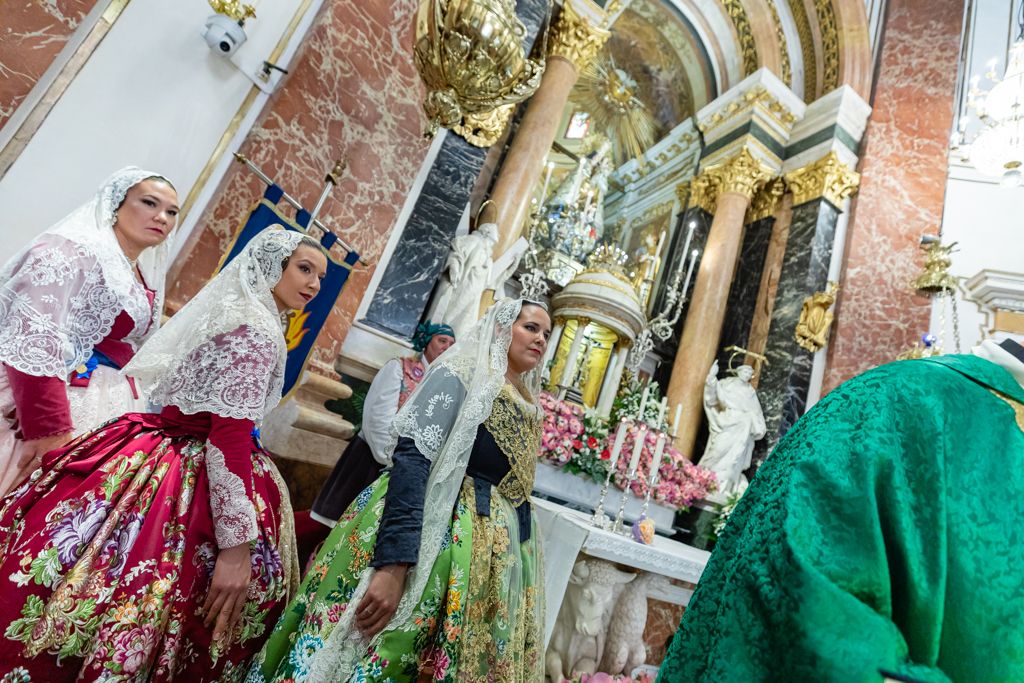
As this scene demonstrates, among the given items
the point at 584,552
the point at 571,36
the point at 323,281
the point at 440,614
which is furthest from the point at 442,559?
the point at 571,36

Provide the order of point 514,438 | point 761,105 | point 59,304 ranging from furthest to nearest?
point 761,105 < point 514,438 < point 59,304

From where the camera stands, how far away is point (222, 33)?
304cm

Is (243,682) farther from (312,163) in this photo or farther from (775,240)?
(775,240)

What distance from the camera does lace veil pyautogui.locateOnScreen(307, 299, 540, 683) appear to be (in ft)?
4.68

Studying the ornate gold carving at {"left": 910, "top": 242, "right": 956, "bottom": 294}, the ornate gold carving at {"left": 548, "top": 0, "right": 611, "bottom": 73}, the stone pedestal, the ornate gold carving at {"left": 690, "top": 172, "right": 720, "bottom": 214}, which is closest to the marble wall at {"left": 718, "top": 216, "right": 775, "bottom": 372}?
the ornate gold carving at {"left": 690, "top": 172, "right": 720, "bottom": 214}

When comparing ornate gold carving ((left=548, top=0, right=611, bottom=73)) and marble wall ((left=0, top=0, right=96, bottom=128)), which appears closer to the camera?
marble wall ((left=0, top=0, right=96, bottom=128))

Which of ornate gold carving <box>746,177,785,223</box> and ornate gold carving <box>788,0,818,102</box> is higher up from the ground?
ornate gold carving <box>788,0,818,102</box>

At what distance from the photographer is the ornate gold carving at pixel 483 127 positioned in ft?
15.9

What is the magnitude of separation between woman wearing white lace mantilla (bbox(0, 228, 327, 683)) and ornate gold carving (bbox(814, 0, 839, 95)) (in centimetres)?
884

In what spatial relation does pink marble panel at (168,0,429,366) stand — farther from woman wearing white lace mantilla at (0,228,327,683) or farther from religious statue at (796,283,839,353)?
religious statue at (796,283,839,353)

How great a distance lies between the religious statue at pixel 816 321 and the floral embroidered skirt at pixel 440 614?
19.9 feet

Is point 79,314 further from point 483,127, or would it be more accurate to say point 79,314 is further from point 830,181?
point 830,181

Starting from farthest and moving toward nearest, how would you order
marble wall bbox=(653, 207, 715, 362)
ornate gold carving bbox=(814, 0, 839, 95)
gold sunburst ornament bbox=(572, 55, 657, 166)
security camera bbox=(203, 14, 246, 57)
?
gold sunburst ornament bbox=(572, 55, 657, 166) < marble wall bbox=(653, 207, 715, 362) < ornate gold carving bbox=(814, 0, 839, 95) < security camera bbox=(203, 14, 246, 57)

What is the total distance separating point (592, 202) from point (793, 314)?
10.8 feet
